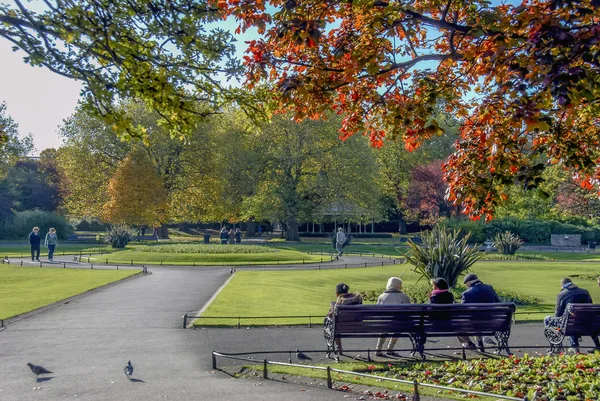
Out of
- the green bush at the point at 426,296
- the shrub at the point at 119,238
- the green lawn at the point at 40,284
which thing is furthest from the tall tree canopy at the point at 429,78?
the shrub at the point at 119,238

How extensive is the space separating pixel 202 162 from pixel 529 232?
1221 inches

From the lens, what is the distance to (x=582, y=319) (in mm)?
9953

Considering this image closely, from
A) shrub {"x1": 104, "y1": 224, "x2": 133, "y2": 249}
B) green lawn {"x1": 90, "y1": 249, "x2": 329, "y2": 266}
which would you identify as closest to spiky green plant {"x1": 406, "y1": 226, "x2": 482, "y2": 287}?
green lawn {"x1": 90, "y1": 249, "x2": 329, "y2": 266}

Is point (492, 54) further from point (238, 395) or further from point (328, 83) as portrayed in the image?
point (238, 395)

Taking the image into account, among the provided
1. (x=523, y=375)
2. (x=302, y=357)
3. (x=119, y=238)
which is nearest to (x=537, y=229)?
(x=119, y=238)

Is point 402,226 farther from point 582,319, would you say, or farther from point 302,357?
point 302,357

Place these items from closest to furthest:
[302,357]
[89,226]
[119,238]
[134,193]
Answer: [302,357] → [119,238] → [134,193] → [89,226]

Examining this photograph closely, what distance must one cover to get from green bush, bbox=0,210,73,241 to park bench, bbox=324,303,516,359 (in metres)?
49.5

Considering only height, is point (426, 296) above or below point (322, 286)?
above

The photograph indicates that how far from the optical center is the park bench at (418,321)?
9.39 meters

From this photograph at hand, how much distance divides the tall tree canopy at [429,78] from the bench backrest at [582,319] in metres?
2.26

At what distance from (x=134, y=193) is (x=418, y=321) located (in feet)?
119

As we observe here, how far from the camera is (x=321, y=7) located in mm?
8367

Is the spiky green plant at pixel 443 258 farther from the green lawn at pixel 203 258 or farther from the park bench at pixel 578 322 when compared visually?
the green lawn at pixel 203 258
